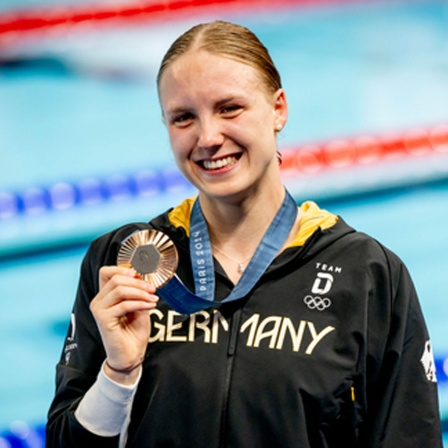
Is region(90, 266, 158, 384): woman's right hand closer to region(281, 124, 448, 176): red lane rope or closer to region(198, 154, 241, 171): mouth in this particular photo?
region(198, 154, 241, 171): mouth

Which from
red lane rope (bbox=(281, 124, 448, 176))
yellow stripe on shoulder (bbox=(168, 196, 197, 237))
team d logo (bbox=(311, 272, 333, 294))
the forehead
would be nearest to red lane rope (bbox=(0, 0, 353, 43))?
red lane rope (bbox=(281, 124, 448, 176))

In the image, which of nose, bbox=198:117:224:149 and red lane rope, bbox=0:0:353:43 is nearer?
nose, bbox=198:117:224:149

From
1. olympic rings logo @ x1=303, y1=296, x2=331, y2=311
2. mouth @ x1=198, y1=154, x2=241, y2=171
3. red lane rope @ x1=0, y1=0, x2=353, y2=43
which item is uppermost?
red lane rope @ x1=0, y1=0, x2=353, y2=43

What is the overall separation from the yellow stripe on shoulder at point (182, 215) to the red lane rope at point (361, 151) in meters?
2.27

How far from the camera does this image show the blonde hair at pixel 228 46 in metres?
1.36

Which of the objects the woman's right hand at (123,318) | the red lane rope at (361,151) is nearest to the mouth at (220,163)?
the woman's right hand at (123,318)

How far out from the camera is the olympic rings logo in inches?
53.3

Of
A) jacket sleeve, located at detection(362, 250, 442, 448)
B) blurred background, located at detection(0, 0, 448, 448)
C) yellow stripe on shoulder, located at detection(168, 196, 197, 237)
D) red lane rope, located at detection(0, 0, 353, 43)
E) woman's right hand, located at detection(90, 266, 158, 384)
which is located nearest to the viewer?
woman's right hand, located at detection(90, 266, 158, 384)

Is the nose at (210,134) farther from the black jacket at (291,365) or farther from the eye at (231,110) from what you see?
the black jacket at (291,365)

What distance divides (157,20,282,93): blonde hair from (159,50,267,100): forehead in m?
0.01

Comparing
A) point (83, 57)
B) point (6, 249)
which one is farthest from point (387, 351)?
point (83, 57)

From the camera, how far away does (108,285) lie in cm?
125

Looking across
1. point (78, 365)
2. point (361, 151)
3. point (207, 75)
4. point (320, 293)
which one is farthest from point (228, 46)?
point (361, 151)

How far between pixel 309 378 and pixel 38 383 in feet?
6.18
